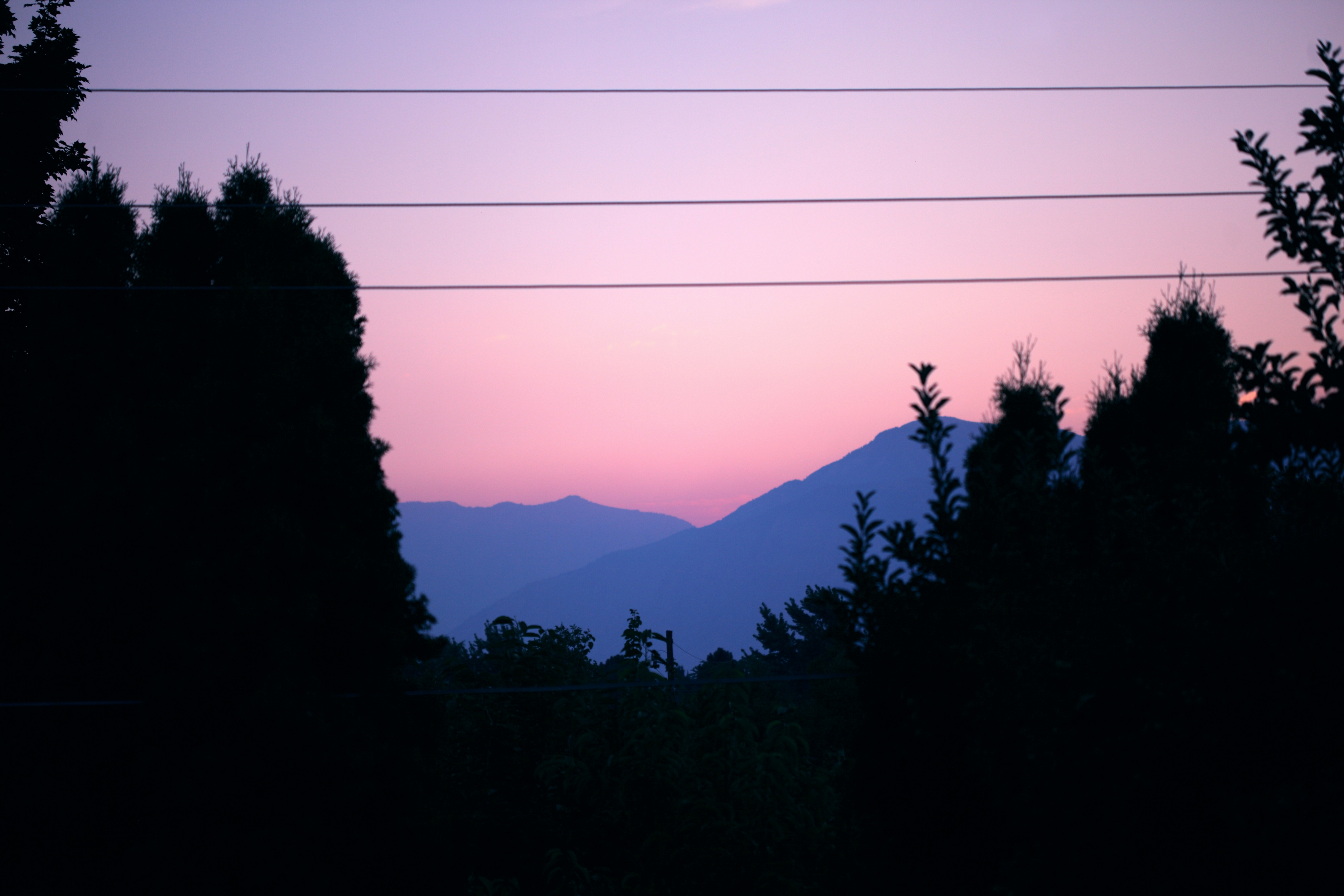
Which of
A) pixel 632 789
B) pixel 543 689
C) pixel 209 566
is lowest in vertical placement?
pixel 632 789

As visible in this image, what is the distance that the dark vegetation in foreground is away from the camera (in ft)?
14.3

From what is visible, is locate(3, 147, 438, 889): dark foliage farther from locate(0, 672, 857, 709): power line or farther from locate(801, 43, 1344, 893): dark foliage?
locate(801, 43, 1344, 893): dark foliage

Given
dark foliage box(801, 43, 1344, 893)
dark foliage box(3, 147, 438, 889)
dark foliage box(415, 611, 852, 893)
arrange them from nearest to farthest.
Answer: dark foliage box(801, 43, 1344, 893)
dark foliage box(3, 147, 438, 889)
dark foliage box(415, 611, 852, 893)

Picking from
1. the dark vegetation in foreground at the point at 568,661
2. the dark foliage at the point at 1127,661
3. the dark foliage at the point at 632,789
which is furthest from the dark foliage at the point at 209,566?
the dark foliage at the point at 1127,661

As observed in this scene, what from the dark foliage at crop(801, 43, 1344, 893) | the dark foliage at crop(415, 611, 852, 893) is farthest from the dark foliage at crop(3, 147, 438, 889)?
the dark foliage at crop(801, 43, 1344, 893)

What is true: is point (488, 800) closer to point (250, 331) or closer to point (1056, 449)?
point (250, 331)

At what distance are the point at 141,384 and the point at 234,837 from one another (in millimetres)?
5950

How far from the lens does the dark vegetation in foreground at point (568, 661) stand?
434cm

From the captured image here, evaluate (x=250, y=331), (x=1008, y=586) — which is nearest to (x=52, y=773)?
(x=250, y=331)

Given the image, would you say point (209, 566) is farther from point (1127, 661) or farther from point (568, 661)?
point (1127, 661)

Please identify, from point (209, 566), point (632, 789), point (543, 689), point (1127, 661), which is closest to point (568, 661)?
point (632, 789)

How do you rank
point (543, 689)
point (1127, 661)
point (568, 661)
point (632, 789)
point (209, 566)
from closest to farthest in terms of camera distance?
point (1127, 661)
point (543, 689)
point (209, 566)
point (632, 789)
point (568, 661)

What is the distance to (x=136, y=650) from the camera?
33.3 feet

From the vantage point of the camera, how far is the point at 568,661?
1484 cm
